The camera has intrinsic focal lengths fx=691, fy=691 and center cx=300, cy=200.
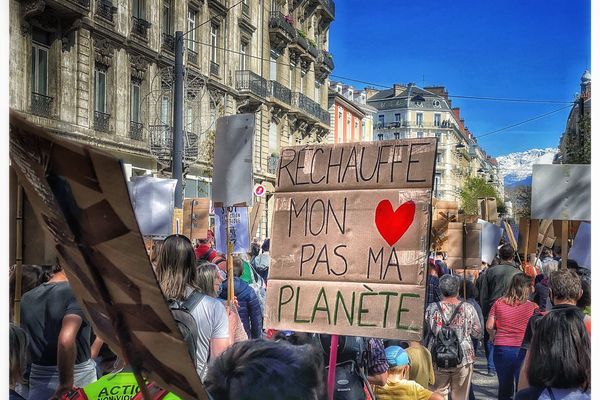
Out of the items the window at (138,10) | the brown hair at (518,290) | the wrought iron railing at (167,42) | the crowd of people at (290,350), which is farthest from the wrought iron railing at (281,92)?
the brown hair at (518,290)

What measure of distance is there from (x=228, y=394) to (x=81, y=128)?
9914 millimetres

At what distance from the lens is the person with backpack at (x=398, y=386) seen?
3822 mm

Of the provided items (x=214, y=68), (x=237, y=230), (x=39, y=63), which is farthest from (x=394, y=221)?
(x=214, y=68)

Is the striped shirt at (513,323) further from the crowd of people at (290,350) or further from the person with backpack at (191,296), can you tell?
the person with backpack at (191,296)

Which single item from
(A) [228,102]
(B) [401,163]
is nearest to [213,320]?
(B) [401,163]

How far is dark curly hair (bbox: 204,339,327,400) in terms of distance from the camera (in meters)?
1.78

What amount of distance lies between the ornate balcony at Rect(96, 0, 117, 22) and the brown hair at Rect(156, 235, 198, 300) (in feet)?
26.6

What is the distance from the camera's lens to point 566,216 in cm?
510

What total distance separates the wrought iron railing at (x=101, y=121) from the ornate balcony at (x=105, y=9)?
5.31ft

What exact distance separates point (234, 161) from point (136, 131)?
22.3 feet

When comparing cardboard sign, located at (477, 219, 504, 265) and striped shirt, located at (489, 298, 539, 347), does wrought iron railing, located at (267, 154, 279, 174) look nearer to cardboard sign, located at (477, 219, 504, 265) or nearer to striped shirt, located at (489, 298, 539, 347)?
cardboard sign, located at (477, 219, 504, 265)

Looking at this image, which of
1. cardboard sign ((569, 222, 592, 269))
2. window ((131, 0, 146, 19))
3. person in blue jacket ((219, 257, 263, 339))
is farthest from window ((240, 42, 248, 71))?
cardboard sign ((569, 222, 592, 269))

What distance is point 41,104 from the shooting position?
9.76 metres

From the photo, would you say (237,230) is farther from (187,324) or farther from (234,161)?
(187,324)
